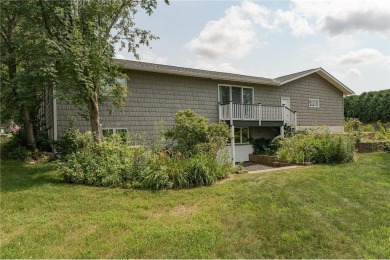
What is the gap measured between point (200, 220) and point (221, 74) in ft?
36.5

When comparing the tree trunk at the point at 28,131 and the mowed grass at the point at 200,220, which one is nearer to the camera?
the mowed grass at the point at 200,220

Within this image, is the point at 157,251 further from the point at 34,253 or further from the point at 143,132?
the point at 143,132

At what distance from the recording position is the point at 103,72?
8.08 m

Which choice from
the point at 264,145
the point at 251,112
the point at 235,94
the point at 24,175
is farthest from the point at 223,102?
the point at 24,175

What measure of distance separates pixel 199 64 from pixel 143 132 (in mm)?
6230

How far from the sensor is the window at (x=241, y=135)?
570 inches

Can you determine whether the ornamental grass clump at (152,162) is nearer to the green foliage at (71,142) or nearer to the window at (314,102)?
the green foliage at (71,142)

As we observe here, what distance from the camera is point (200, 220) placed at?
181 inches

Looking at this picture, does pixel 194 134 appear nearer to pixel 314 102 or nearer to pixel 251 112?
pixel 251 112

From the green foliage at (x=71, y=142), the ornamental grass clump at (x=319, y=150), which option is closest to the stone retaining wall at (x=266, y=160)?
the ornamental grass clump at (x=319, y=150)

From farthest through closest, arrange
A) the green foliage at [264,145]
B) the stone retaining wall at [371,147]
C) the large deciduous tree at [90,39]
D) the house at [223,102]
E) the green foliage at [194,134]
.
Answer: the green foliage at [264,145] → the stone retaining wall at [371,147] → the house at [223,102] → the green foliage at [194,134] → the large deciduous tree at [90,39]

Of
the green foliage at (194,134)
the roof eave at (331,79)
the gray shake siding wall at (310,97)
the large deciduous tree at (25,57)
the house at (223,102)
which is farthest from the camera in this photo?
the roof eave at (331,79)

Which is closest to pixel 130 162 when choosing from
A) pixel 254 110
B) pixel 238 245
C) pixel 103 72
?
pixel 103 72

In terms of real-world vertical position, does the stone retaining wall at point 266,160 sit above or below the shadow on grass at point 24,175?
below
